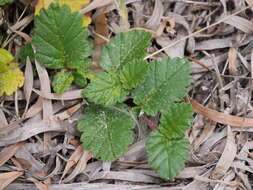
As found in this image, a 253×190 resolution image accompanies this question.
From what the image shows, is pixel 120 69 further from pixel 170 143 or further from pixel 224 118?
pixel 224 118

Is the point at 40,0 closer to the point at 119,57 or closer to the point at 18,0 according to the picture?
the point at 18,0

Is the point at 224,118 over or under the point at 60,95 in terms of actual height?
under

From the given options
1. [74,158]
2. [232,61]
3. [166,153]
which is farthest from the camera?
[232,61]

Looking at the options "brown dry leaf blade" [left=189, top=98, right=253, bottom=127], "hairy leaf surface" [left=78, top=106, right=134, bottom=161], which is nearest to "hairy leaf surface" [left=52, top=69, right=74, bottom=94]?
"hairy leaf surface" [left=78, top=106, right=134, bottom=161]

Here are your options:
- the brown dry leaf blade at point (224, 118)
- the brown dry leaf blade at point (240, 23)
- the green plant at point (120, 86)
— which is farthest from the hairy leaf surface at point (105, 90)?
the brown dry leaf blade at point (240, 23)

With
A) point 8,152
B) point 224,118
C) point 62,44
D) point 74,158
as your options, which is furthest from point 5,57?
point 224,118
